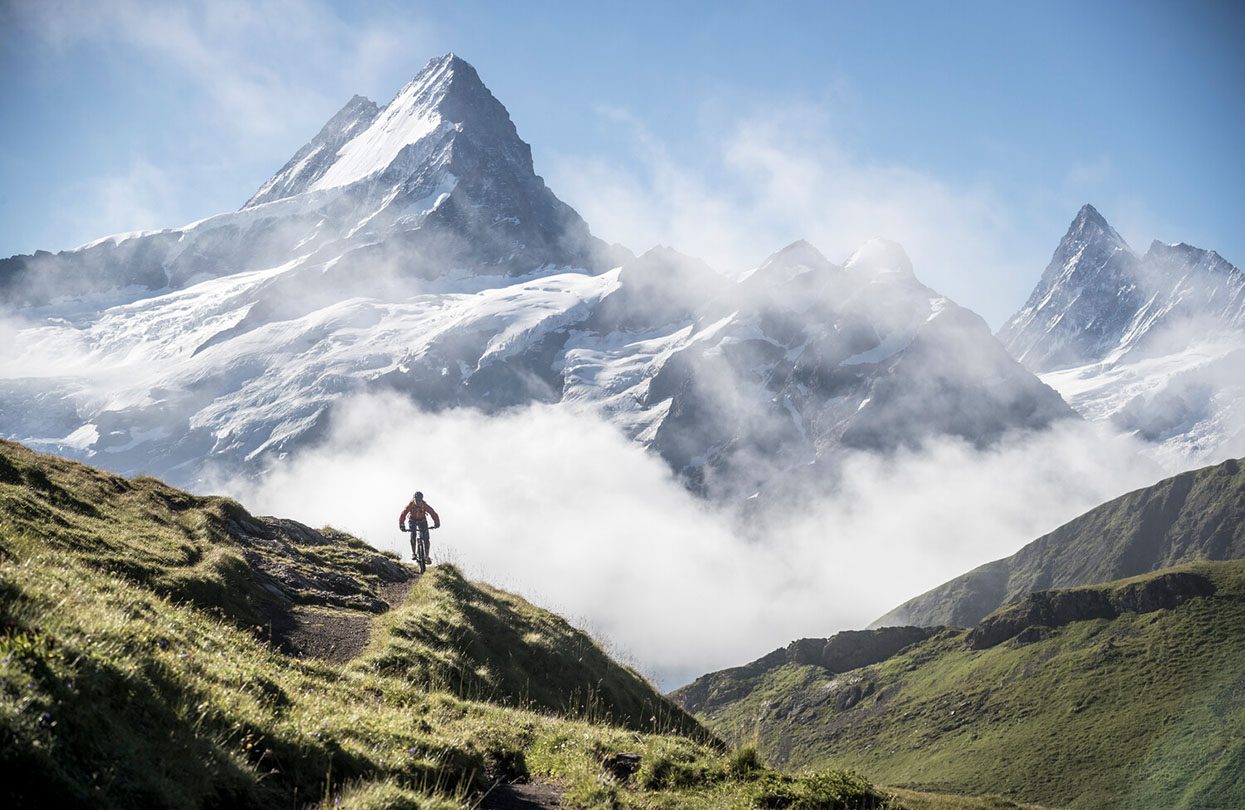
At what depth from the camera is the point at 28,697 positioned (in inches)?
250

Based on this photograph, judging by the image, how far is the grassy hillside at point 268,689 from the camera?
7.05 m

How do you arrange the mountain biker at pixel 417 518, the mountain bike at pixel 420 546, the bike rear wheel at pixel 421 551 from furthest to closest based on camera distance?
the bike rear wheel at pixel 421 551 < the mountain bike at pixel 420 546 < the mountain biker at pixel 417 518

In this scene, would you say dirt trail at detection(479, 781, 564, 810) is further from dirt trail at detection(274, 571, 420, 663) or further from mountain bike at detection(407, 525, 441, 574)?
mountain bike at detection(407, 525, 441, 574)

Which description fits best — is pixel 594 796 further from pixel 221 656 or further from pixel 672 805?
pixel 221 656

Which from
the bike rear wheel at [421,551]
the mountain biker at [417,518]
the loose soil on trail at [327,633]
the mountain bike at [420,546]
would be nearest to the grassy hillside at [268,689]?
the loose soil on trail at [327,633]

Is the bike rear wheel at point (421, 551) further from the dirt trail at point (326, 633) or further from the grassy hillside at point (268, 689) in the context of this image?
the dirt trail at point (326, 633)

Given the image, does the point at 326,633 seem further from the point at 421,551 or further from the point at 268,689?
the point at 268,689

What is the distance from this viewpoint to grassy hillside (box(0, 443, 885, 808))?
7047 millimetres

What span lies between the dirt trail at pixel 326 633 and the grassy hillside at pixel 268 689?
0.18 m

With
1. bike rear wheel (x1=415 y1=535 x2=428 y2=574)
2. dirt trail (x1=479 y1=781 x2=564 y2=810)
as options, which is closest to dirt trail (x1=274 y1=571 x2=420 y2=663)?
bike rear wheel (x1=415 y1=535 x2=428 y2=574)

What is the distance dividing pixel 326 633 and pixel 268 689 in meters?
13.6

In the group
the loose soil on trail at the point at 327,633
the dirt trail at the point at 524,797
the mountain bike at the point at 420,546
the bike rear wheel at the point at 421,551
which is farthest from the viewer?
the bike rear wheel at the point at 421,551

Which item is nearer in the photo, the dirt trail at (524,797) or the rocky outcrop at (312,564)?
the dirt trail at (524,797)

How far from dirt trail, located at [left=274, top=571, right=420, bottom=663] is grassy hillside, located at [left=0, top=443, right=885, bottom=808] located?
18 centimetres
